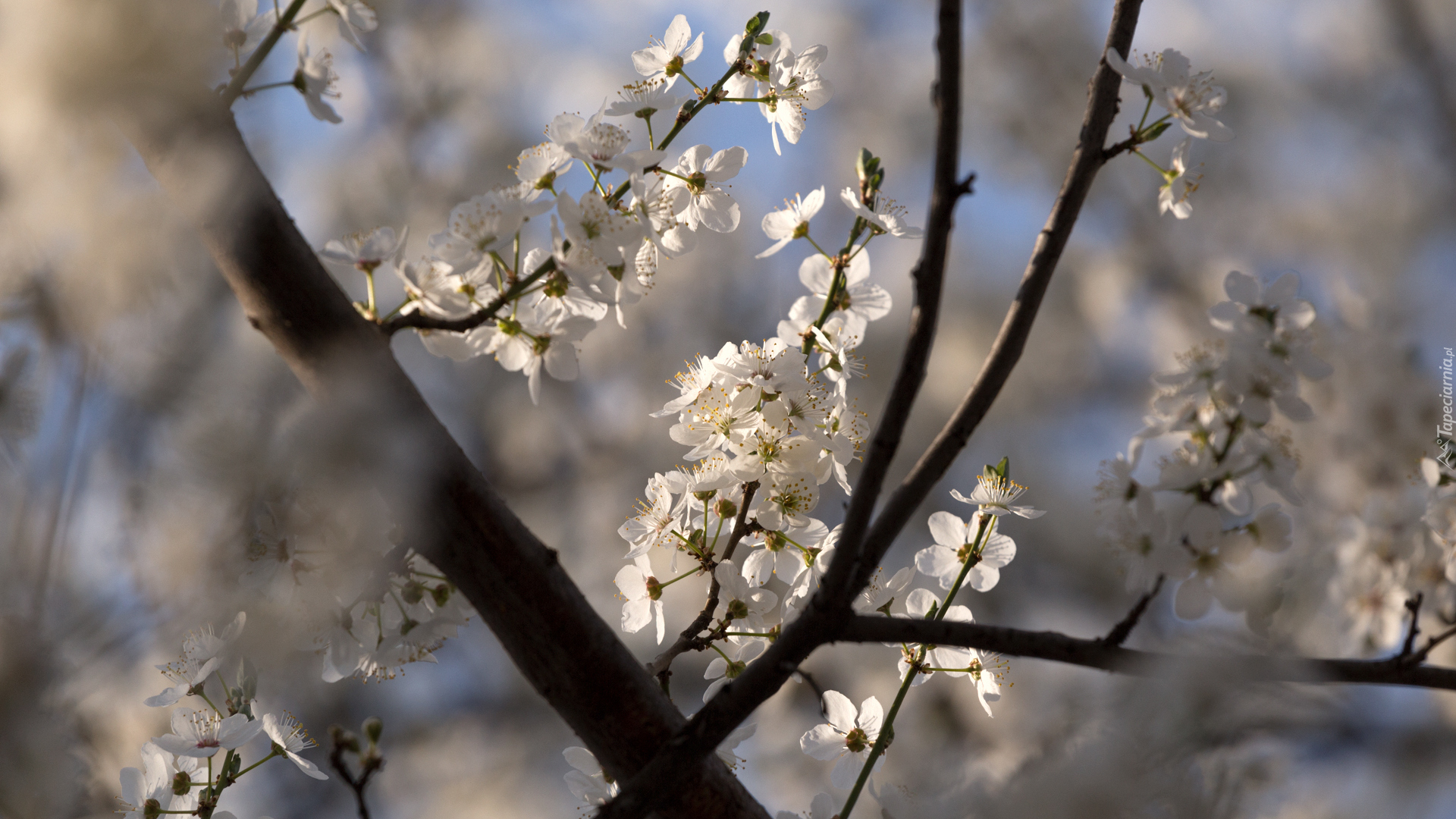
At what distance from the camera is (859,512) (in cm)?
51

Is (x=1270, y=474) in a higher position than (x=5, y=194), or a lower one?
higher

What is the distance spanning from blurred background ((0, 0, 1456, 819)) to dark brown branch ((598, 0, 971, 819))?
11 centimetres

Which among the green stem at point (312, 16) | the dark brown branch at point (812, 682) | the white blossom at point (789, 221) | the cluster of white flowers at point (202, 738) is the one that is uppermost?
the white blossom at point (789, 221)

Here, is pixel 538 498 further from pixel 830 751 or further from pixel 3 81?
pixel 3 81

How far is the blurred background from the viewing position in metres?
0.33

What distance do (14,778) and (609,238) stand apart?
0.40 m

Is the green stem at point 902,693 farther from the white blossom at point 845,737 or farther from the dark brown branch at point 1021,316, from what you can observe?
the dark brown branch at point 1021,316

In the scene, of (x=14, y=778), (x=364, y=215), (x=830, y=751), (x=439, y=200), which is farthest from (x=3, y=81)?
(x=439, y=200)

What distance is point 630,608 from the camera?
2.41ft

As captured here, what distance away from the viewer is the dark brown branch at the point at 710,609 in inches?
26.9

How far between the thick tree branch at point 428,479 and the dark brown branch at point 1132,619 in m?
0.26

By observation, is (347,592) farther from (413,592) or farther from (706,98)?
(706,98)

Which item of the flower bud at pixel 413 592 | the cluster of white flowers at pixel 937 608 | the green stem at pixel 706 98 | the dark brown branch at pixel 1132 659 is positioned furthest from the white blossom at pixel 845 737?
the green stem at pixel 706 98

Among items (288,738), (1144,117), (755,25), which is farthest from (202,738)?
(1144,117)
